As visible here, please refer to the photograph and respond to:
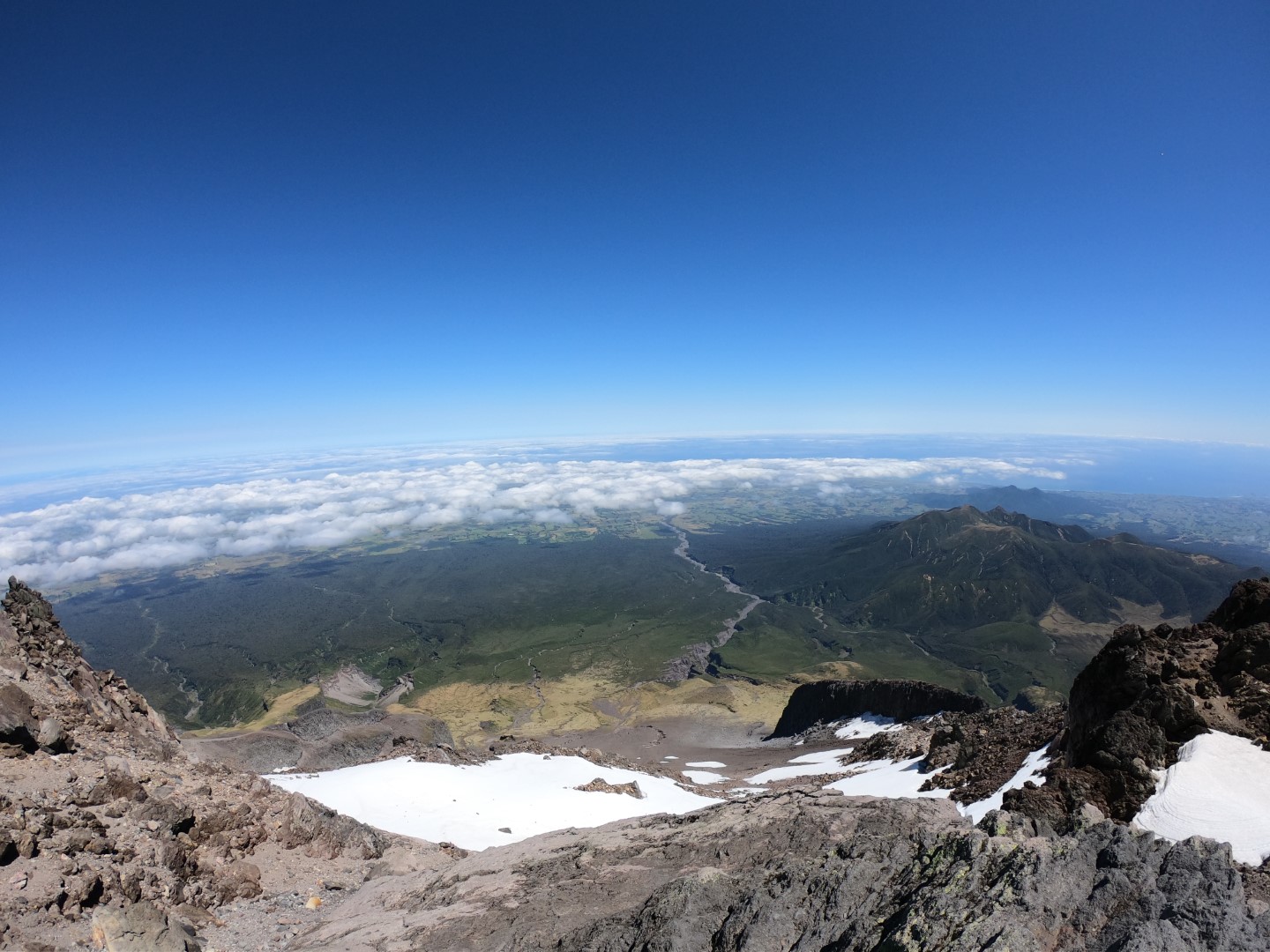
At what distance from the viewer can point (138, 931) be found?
9383 millimetres

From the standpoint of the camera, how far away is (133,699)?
24203 millimetres

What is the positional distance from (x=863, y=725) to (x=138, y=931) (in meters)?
58.6

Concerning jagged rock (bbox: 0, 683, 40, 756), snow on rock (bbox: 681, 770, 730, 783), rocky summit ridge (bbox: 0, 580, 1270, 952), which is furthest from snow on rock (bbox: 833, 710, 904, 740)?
jagged rock (bbox: 0, 683, 40, 756)

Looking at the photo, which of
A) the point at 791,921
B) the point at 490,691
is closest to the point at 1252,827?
the point at 791,921

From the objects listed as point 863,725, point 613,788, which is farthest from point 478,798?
point 863,725

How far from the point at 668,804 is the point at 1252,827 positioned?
23384 millimetres

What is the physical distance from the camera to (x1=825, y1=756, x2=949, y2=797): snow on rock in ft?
73.0

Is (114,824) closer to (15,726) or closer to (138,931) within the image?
A: (15,726)

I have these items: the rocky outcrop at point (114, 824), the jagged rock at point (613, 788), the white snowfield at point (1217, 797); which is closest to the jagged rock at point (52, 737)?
the rocky outcrop at point (114, 824)

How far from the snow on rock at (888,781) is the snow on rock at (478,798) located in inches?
277

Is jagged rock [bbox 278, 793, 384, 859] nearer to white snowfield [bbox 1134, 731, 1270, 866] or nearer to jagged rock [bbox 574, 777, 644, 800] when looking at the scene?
jagged rock [bbox 574, 777, 644, 800]

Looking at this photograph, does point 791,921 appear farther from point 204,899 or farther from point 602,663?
point 602,663

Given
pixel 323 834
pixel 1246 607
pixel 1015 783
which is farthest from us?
pixel 1246 607

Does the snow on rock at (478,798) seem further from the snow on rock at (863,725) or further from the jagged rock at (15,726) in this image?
the snow on rock at (863,725)
